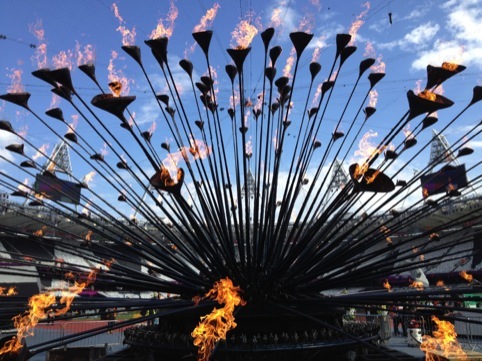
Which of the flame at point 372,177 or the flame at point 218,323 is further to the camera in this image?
the flame at point 218,323

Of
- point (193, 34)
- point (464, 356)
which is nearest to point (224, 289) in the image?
point (193, 34)

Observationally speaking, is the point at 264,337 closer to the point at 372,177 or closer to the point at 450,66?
the point at 372,177

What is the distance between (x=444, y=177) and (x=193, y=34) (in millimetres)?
40187

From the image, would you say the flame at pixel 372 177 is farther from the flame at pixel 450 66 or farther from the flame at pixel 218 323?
the flame at pixel 450 66

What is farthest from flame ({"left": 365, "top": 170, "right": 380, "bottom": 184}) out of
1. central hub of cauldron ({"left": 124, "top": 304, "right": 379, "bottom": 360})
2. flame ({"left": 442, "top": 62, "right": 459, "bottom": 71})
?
flame ({"left": 442, "top": 62, "right": 459, "bottom": 71})

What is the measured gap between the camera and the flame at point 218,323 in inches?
175

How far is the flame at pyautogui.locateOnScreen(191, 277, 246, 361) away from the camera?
4441mm

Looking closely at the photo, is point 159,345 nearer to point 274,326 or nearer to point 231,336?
point 231,336

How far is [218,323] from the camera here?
452cm

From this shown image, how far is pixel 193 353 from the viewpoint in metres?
5.00

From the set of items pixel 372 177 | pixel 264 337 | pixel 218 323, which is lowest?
pixel 264 337

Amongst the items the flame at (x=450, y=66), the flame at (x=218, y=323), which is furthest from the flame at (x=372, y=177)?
the flame at (x=450, y=66)

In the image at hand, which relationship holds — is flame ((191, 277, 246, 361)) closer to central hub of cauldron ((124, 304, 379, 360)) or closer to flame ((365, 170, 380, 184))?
central hub of cauldron ((124, 304, 379, 360))

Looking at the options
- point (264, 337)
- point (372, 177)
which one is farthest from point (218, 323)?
point (372, 177)
